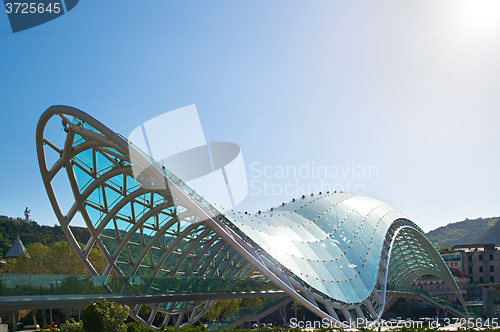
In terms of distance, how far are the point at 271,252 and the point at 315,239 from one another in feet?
36.5

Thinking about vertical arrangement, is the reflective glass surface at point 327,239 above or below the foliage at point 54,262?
above

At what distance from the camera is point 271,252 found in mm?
27953

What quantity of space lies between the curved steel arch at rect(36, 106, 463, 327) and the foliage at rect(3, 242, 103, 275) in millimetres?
21859

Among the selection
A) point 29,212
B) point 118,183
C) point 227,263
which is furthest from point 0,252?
point 118,183

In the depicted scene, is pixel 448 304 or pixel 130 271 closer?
pixel 130 271

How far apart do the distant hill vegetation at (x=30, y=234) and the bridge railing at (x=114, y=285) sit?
7848cm

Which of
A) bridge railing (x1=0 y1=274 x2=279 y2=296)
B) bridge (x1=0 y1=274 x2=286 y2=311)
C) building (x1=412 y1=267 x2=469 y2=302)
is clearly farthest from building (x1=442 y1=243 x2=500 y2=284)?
bridge railing (x1=0 y1=274 x2=279 y2=296)

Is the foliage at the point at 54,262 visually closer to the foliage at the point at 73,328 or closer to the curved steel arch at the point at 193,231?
the curved steel arch at the point at 193,231

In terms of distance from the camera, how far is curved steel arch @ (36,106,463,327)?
25891 millimetres

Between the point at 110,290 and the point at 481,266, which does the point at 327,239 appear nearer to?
the point at 110,290

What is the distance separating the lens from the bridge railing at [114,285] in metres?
20.9

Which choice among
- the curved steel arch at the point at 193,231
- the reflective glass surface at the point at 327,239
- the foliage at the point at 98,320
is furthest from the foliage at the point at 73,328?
the reflective glass surface at the point at 327,239

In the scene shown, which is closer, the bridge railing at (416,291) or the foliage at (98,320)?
the foliage at (98,320)

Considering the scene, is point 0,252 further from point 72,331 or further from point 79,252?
point 72,331
